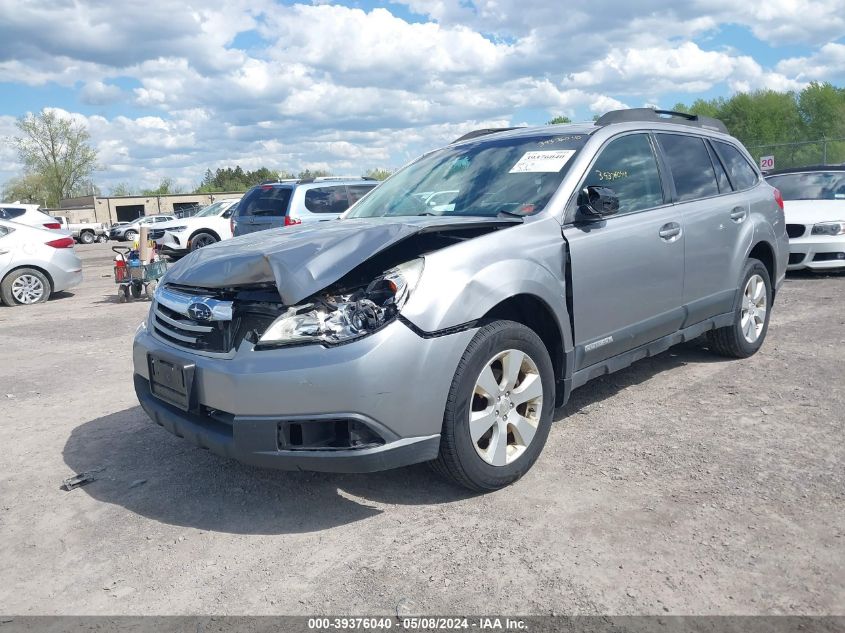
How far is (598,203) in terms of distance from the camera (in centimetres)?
391

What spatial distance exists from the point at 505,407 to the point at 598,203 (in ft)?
4.28

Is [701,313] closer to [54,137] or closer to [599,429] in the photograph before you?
[599,429]

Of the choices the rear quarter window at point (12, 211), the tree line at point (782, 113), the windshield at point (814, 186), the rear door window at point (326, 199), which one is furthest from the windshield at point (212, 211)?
the tree line at point (782, 113)

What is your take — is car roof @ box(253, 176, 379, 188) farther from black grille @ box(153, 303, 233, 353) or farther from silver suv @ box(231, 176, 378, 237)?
black grille @ box(153, 303, 233, 353)

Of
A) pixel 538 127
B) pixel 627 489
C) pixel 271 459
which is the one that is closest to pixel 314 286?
pixel 271 459

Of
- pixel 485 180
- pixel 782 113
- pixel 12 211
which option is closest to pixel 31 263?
pixel 12 211

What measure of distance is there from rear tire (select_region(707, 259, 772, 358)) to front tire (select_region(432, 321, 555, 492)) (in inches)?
103

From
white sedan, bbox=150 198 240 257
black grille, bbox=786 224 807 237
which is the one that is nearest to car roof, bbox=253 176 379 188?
white sedan, bbox=150 198 240 257

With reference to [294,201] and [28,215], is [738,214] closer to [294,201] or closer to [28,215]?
[294,201]

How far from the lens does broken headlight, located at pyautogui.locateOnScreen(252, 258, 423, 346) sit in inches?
119

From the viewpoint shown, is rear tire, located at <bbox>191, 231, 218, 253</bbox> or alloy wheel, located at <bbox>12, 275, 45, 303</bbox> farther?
rear tire, located at <bbox>191, 231, 218, 253</bbox>

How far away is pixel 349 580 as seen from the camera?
9.10ft

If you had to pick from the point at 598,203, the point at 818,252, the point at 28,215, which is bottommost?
the point at 818,252

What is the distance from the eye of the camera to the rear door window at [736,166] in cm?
560
